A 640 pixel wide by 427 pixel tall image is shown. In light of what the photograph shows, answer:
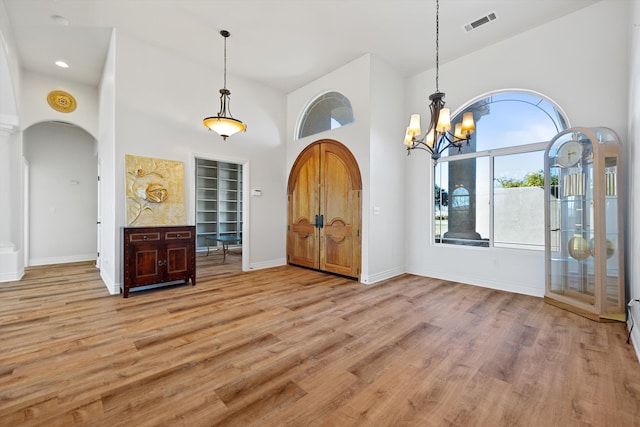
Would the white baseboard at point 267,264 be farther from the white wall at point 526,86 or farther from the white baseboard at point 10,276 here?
the white baseboard at point 10,276

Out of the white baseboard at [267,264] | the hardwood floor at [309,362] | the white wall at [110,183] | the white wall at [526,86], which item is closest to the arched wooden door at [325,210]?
the white baseboard at [267,264]

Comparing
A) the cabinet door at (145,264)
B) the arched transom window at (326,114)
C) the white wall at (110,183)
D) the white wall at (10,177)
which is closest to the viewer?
the cabinet door at (145,264)

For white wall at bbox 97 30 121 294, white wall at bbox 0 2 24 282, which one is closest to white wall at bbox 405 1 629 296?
white wall at bbox 97 30 121 294

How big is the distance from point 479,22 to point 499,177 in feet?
7.62

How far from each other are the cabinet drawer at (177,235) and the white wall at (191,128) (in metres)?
0.50

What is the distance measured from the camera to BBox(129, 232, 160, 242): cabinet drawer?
3963 mm

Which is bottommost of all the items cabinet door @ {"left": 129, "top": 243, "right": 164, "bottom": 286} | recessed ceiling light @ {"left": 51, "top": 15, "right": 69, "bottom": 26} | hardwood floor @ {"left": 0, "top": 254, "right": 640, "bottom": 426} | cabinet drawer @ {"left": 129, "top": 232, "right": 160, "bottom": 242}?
hardwood floor @ {"left": 0, "top": 254, "right": 640, "bottom": 426}

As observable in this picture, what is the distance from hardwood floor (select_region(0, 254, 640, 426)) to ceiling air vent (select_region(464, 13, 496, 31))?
13.0ft

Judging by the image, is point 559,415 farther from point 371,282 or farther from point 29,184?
point 29,184

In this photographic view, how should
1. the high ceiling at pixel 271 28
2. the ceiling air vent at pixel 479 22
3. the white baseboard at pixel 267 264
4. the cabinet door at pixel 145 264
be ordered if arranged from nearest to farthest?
the high ceiling at pixel 271 28 < the ceiling air vent at pixel 479 22 < the cabinet door at pixel 145 264 < the white baseboard at pixel 267 264

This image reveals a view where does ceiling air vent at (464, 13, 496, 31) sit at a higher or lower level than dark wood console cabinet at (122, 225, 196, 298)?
higher

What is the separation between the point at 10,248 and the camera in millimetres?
4789

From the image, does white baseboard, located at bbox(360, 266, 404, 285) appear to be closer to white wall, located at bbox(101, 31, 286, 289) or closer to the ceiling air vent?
white wall, located at bbox(101, 31, 286, 289)

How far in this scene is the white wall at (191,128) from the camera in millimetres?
4223
